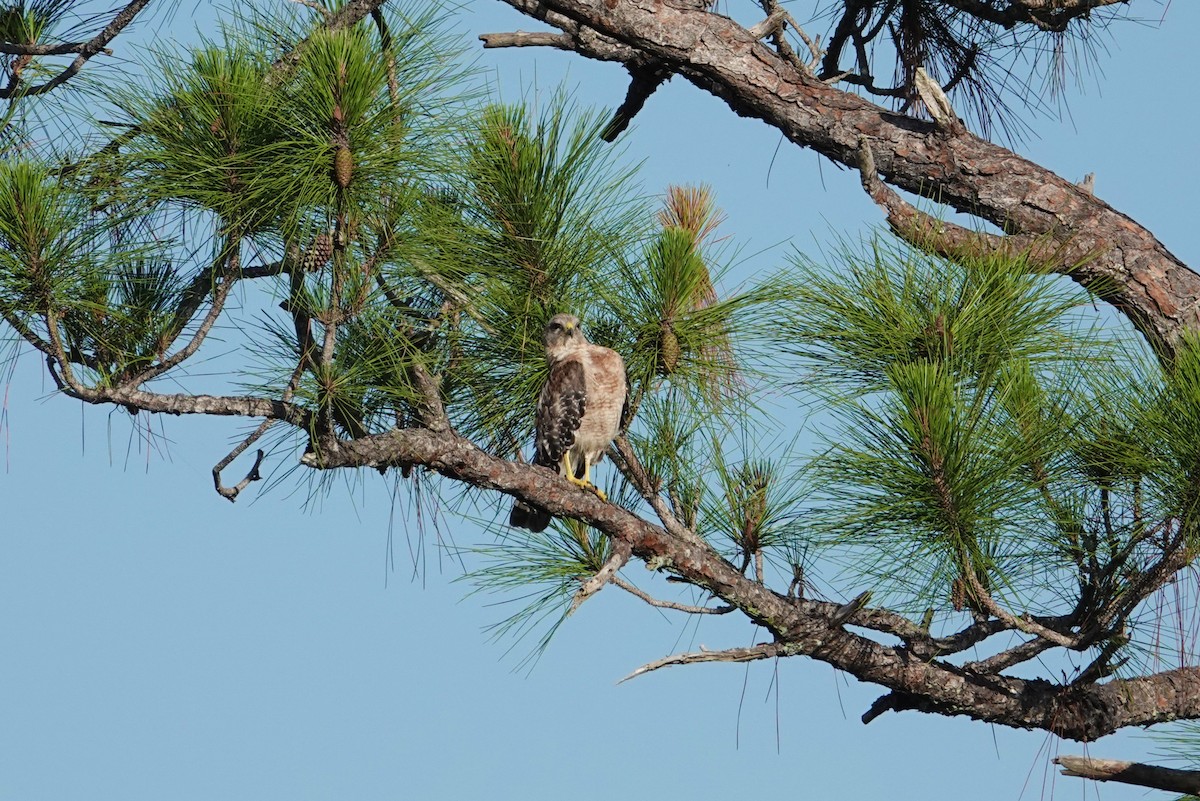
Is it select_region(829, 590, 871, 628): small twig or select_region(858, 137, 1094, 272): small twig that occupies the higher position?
select_region(858, 137, 1094, 272): small twig

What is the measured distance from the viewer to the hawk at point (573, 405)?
4031mm

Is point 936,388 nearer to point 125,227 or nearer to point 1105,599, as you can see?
point 1105,599

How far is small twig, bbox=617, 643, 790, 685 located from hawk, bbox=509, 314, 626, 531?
559mm

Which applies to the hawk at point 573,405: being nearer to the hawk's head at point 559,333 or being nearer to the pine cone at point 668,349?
the hawk's head at point 559,333

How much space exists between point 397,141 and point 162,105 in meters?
0.57

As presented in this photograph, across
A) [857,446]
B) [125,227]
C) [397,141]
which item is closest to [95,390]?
[125,227]

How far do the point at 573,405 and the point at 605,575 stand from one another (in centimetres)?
132

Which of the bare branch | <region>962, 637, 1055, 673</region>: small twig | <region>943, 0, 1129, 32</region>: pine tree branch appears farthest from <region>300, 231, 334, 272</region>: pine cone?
<region>943, 0, 1129, 32</region>: pine tree branch

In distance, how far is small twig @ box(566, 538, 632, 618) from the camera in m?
3.23

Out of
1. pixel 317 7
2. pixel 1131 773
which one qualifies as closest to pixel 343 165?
pixel 317 7

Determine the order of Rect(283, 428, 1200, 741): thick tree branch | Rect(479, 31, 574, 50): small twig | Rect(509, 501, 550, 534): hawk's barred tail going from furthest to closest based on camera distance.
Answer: Rect(479, 31, 574, 50): small twig
Rect(509, 501, 550, 534): hawk's barred tail
Rect(283, 428, 1200, 741): thick tree branch

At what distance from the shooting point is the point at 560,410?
4.60m

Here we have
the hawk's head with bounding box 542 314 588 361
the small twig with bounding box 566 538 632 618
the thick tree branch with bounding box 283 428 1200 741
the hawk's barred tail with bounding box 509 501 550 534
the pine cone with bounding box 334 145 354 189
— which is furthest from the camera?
the hawk's barred tail with bounding box 509 501 550 534

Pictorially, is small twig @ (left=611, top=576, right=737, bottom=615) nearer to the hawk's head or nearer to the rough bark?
the hawk's head
